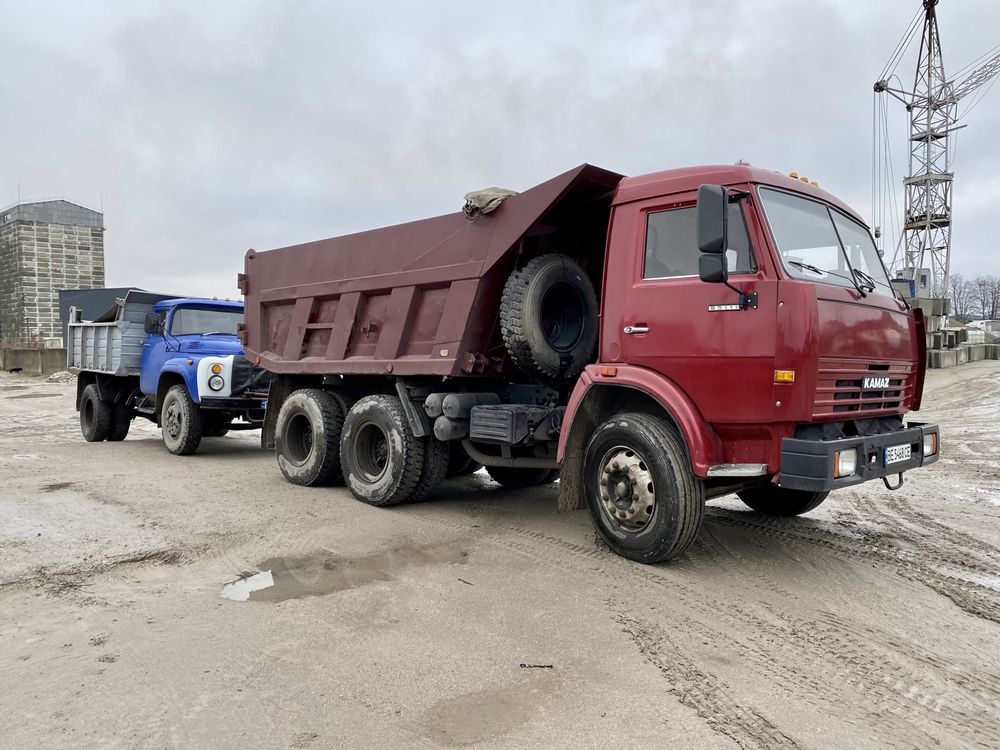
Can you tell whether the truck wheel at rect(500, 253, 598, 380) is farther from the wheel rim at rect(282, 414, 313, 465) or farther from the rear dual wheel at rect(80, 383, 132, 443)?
the rear dual wheel at rect(80, 383, 132, 443)

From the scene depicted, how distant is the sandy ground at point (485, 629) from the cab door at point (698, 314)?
1232 millimetres

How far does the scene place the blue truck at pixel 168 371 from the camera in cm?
924

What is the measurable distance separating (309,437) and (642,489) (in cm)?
463

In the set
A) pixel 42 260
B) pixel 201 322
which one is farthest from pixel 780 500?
pixel 42 260

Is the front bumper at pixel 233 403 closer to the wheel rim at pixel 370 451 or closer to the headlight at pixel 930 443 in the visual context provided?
the wheel rim at pixel 370 451

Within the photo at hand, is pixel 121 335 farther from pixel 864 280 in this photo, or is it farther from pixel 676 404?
pixel 864 280

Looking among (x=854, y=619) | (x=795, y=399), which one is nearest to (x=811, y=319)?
(x=795, y=399)

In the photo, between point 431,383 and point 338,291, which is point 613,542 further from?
point 338,291

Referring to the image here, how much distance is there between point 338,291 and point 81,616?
4.02 meters

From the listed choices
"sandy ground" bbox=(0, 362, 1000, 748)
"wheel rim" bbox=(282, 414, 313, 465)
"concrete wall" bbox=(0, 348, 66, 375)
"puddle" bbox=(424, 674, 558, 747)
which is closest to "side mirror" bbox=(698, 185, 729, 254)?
"sandy ground" bbox=(0, 362, 1000, 748)

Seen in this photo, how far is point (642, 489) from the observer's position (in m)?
4.48

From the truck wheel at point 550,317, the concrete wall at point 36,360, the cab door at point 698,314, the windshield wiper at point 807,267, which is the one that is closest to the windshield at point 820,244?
the windshield wiper at point 807,267

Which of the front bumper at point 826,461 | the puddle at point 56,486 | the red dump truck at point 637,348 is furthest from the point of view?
the puddle at point 56,486

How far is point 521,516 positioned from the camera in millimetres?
6195
